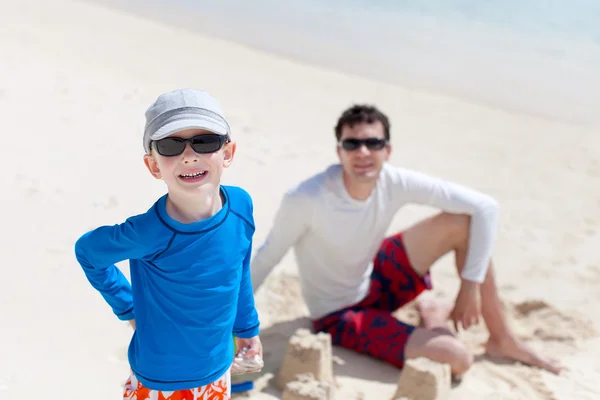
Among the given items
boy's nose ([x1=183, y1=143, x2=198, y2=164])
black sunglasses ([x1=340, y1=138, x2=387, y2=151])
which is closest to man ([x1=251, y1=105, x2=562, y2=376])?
black sunglasses ([x1=340, y1=138, x2=387, y2=151])

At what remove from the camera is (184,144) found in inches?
63.2

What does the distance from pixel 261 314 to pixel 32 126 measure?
2.41 m

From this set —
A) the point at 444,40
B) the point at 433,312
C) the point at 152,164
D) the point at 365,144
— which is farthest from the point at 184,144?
the point at 444,40

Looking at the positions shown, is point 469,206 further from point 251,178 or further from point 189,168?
point 251,178

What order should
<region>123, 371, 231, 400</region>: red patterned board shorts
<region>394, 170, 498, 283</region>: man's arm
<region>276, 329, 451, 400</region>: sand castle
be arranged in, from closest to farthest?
<region>123, 371, 231, 400</region>: red patterned board shorts, <region>276, 329, 451, 400</region>: sand castle, <region>394, 170, 498, 283</region>: man's arm

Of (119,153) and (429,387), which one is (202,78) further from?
(429,387)

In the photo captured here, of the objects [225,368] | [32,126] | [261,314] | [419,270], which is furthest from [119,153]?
[225,368]

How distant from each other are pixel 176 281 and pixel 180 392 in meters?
0.33

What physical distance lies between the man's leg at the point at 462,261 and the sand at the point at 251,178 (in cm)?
8

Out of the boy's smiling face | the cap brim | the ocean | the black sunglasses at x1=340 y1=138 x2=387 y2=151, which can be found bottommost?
the boy's smiling face

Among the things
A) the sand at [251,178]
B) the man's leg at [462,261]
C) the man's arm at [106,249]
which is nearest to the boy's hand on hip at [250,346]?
the man's arm at [106,249]

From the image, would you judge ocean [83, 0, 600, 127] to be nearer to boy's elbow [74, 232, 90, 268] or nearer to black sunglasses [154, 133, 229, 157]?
black sunglasses [154, 133, 229, 157]

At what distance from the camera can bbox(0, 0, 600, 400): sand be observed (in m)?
Answer: 2.93

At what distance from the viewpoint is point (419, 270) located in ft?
10.8
